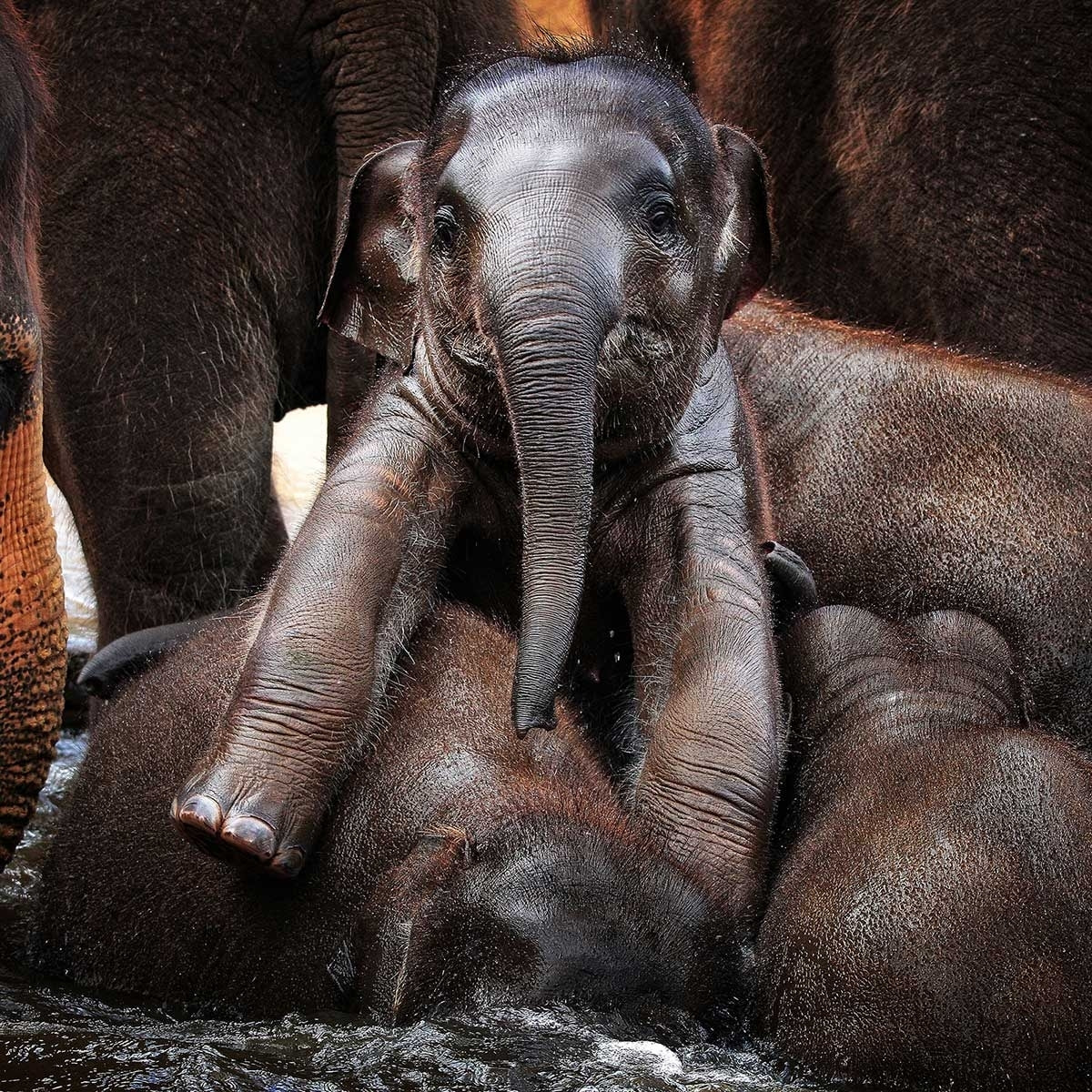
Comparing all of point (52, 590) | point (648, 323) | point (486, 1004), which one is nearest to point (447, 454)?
point (648, 323)

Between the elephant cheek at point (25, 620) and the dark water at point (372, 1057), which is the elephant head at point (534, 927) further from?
the elephant cheek at point (25, 620)

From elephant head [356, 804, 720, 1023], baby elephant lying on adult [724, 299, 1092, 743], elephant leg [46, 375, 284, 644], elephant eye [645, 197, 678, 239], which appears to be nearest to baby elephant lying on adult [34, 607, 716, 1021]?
elephant head [356, 804, 720, 1023]

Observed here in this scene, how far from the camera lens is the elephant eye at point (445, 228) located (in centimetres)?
333

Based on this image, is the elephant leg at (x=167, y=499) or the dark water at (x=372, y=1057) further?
the elephant leg at (x=167, y=499)

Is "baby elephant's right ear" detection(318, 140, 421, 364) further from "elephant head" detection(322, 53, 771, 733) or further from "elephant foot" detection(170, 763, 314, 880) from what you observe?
"elephant foot" detection(170, 763, 314, 880)

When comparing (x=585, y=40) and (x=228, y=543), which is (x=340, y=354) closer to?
(x=228, y=543)

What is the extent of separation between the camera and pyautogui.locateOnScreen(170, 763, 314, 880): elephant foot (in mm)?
3094

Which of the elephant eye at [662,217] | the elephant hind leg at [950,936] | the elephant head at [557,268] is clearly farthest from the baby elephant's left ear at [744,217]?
the elephant hind leg at [950,936]

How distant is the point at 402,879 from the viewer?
299cm

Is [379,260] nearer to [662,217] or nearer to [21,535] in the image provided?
[662,217]

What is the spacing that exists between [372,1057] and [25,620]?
787mm

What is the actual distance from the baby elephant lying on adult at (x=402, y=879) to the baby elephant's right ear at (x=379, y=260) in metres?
0.53

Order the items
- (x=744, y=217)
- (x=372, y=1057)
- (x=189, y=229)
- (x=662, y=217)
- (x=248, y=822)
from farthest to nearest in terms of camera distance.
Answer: (x=189, y=229) → (x=744, y=217) → (x=662, y=217) → (x=248, y=822) → (x=372, y=1057)

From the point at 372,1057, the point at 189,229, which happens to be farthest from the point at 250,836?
the point at 189,229
